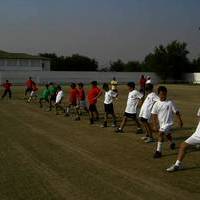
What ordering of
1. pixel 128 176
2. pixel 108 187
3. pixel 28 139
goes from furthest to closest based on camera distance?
pixel 28 139 → pixel 128 176 → pixel 108 187

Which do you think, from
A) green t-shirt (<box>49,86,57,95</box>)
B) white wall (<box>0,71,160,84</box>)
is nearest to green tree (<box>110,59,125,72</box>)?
white wall (<box>0,71,160,84</box>)

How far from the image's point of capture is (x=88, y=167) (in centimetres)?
936

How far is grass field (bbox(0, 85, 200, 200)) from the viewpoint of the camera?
7.45m

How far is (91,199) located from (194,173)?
2592mm

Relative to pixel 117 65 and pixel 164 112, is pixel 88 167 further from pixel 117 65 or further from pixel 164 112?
pixel 117 65

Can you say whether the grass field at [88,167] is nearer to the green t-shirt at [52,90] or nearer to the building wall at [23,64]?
the green t-shirt at [52,90]

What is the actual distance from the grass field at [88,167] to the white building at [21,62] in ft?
269

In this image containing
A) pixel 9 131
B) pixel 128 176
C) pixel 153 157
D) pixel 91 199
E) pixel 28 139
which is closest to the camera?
pixel 91 199

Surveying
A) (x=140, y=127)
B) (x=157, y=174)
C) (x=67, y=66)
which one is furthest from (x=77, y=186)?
(x=67, y=66)

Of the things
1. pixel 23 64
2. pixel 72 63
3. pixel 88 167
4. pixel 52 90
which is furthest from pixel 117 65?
pixel 88 167

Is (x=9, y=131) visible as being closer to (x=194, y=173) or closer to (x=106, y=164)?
(x=106, y=164)

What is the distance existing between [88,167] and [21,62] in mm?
90356

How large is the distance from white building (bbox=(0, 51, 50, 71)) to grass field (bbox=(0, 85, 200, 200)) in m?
81.9

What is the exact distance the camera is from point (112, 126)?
16.5m
